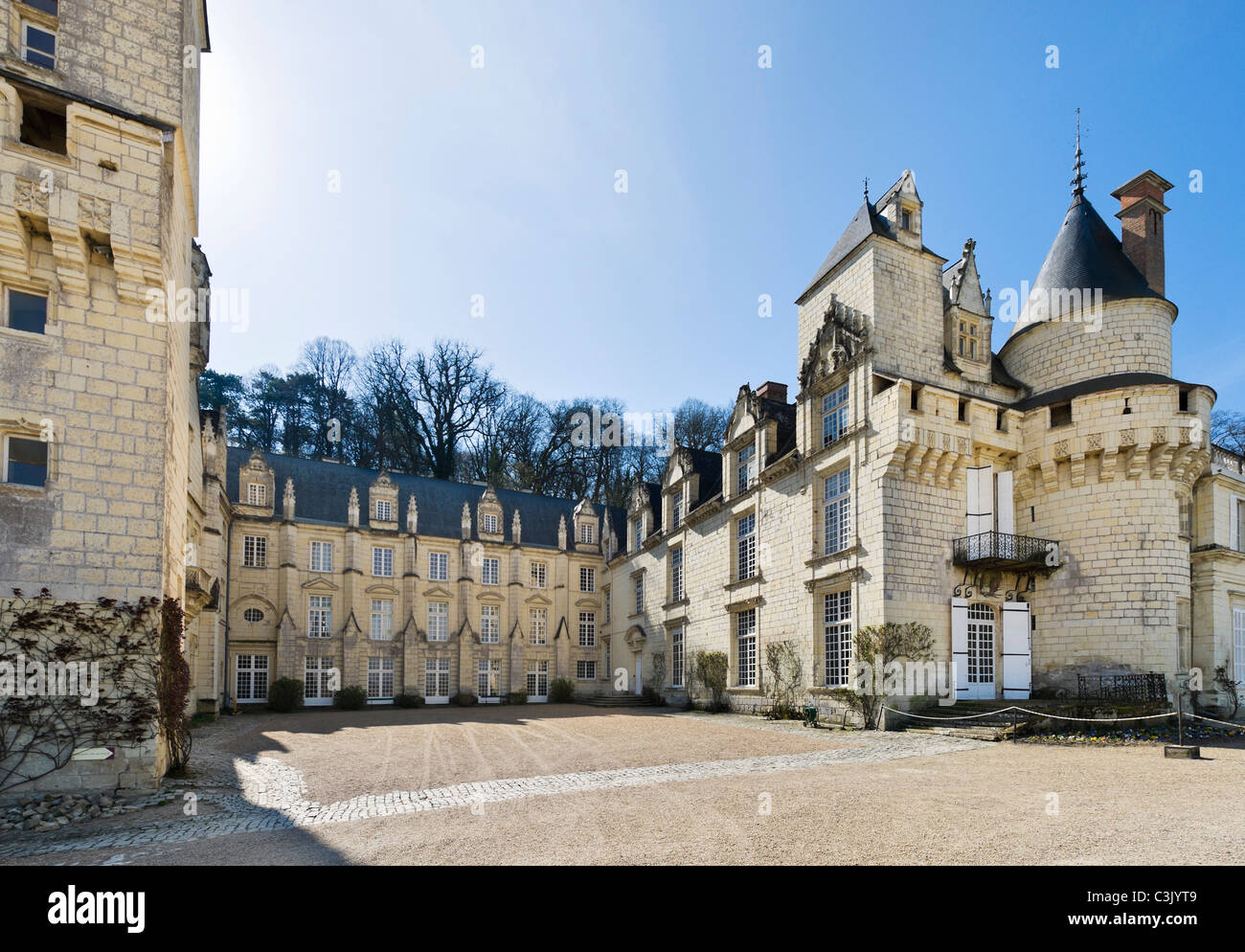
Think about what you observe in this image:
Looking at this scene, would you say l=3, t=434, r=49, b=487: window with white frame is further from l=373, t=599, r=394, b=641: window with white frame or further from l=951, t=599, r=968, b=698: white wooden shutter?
l=373, t=599, r=394, b=641: window with white frame

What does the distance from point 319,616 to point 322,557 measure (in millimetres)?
2348

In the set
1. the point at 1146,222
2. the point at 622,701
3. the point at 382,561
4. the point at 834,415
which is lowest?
the point at 622,701

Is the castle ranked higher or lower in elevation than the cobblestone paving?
higher

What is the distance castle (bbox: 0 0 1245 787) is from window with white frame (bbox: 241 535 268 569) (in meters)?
0.11

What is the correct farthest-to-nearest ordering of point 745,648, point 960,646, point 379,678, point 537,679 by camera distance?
point 537,679 < point 379,678 < point 745,648 < point 960,646

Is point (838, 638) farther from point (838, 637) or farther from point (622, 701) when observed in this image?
point (622, 701)

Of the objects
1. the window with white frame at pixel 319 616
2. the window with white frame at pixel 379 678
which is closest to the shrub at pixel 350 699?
the window with white frame at pixel 379 678

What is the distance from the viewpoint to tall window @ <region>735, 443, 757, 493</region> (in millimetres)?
22200

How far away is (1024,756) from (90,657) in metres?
13.4

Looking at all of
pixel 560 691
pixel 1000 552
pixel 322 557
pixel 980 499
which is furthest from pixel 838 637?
pixel 322 557

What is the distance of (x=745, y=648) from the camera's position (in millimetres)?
21688

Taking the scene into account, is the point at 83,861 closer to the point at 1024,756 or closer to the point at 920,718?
the point at 1024,756
